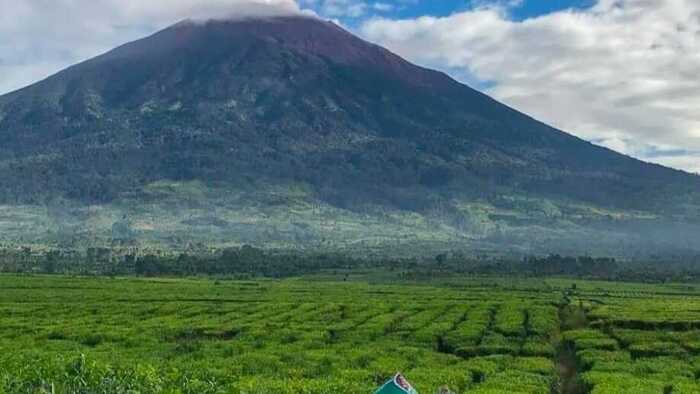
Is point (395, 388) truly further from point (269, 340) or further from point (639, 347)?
point (639, 347)

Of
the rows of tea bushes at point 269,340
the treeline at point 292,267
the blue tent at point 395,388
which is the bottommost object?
the rows of tea bushes at point 269,340

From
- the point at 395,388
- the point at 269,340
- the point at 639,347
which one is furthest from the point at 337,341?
the point at 395,388

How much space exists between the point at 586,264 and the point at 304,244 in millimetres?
86723

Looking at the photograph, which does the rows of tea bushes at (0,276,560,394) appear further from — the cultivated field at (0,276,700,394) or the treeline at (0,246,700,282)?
the treeline at (0,246,700,282)

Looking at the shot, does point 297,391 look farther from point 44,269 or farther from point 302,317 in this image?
point 44,269

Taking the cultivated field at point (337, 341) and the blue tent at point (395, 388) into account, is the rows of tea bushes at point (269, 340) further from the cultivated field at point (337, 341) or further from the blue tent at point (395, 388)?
the blue tent at point (395, 388)

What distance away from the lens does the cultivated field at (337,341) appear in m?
26.0

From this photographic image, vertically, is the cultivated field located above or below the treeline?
below

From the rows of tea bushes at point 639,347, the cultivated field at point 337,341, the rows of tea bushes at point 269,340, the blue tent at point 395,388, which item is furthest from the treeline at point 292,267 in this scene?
the blue tent at point 395,388

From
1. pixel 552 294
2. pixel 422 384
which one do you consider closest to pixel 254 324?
pixel 422 384

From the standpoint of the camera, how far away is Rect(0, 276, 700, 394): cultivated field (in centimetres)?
2597

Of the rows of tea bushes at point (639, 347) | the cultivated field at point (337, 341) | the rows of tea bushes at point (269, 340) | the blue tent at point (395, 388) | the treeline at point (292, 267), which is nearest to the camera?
the blue tent at point (395, 388)

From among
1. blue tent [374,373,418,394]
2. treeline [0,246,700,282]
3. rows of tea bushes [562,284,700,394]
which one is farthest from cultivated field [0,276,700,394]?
treeline [0,246,700,282]

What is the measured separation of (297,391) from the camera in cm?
2327
